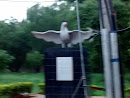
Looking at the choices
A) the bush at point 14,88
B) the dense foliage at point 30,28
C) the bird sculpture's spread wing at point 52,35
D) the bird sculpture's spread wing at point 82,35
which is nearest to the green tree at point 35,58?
the dense foliage at point 30,28

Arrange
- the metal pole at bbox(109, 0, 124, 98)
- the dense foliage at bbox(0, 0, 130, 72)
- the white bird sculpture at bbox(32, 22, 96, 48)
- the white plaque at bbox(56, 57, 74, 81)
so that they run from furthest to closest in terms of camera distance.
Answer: the dense foliage at bbox(0, 0, 130, 72) < the white bird sculpture at bbox(32, 22, 96, 48) < the white plaque at bbox(56, 57, 74, 81) < the metal pole at bbox(109, 0, 124, 98)

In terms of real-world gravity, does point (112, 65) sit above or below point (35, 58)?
below

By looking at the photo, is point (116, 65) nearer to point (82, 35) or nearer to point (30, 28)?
point (82, 35)

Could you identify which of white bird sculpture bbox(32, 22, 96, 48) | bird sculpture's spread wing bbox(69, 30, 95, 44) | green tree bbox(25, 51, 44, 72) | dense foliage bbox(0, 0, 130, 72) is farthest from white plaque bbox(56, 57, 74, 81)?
green tree bbox(25, 51, 44, 72)

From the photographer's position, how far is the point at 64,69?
25.3 ft

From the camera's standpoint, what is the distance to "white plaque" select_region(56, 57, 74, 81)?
768 cm

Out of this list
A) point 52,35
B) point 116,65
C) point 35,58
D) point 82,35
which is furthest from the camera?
point 35,58

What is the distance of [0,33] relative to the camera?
19938 mm

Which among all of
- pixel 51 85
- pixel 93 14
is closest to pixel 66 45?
pixel 51 85

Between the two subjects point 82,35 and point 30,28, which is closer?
point 82,35

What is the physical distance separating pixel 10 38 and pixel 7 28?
0.72 meters

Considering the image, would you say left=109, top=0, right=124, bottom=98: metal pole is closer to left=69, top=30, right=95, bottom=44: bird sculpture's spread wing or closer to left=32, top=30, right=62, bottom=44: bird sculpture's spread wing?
left=69, top=30, right=95, bottom=44: bird sculpture's spread wing

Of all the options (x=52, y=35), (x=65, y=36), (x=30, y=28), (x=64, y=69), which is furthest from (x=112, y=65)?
(x=30, y=28)

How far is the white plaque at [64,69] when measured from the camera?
7680 mm
